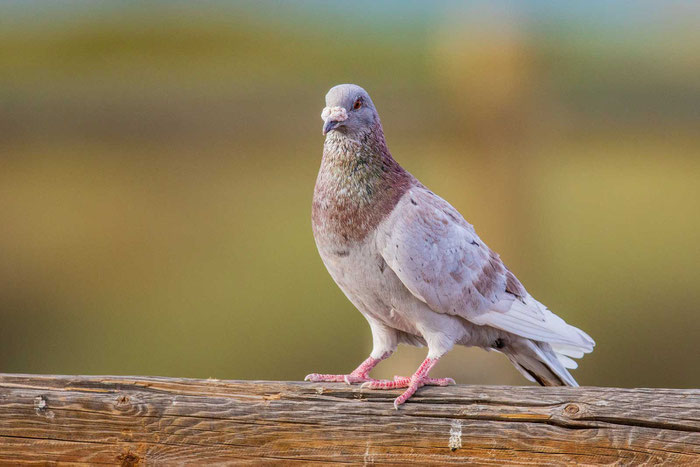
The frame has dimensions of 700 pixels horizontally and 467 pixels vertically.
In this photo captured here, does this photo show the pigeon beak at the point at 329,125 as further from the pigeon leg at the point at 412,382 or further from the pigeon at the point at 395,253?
the pigeon leg at the point at 412,382

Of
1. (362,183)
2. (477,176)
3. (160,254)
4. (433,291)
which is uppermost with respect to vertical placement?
(477,176)

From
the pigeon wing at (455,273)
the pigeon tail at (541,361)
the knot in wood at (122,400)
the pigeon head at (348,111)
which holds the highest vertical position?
the pigeon head at (348,111)

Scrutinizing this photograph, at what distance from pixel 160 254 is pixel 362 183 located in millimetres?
4405

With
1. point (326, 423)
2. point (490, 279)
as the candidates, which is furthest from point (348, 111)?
point (326, 423)

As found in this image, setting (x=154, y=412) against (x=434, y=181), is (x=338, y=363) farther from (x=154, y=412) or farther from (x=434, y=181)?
(x=154, y=412)

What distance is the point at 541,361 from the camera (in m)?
1.98

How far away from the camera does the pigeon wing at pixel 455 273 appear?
1.72 m

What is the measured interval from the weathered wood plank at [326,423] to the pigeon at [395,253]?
0.10 m

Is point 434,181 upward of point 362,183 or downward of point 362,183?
upward

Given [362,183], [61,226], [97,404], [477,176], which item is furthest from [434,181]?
[97,404]

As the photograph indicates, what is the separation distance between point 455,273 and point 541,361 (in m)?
0.41

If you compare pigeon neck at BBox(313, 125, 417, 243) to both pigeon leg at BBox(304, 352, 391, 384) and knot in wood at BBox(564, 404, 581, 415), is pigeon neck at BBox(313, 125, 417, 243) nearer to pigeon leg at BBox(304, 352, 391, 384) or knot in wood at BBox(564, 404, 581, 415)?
pigeon leg at BBox(304, 352, 391, 384)

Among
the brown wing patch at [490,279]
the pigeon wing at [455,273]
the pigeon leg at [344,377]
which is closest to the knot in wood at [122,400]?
the pigeon leg at [344,377]

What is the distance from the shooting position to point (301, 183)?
19.6ft
